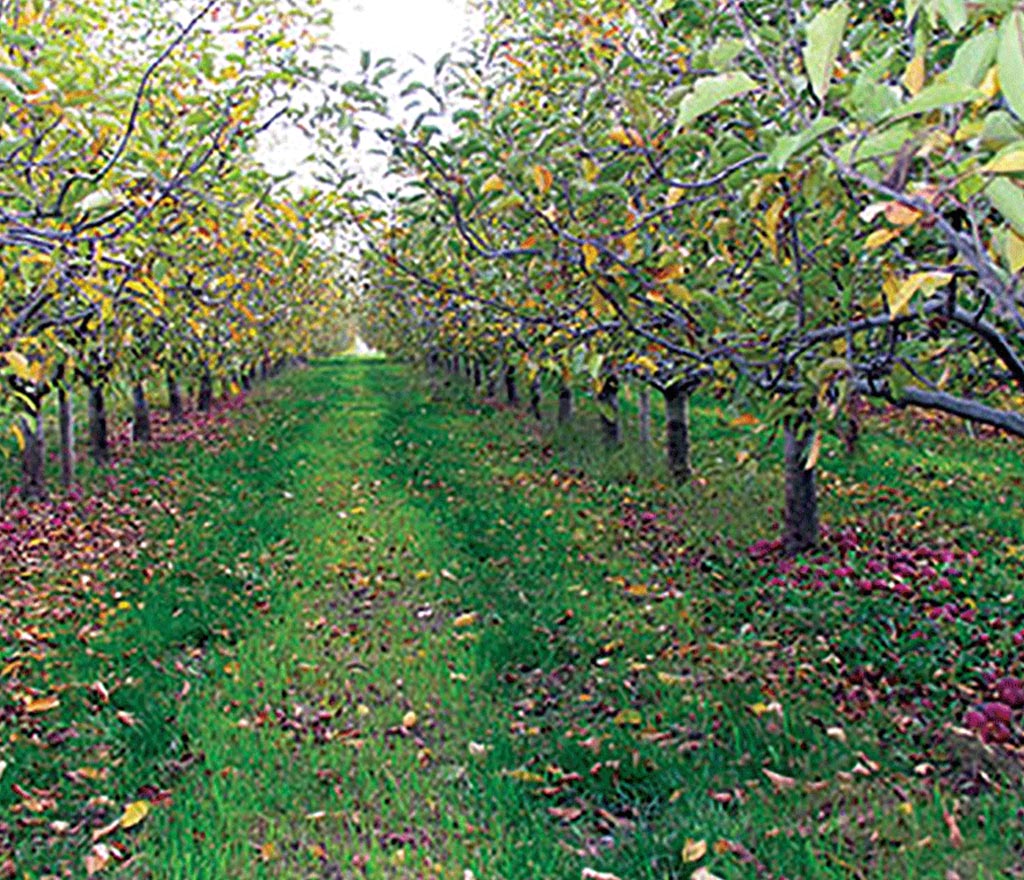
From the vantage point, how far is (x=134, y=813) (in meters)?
4.04

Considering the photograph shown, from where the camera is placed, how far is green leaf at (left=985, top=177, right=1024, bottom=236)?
145cm

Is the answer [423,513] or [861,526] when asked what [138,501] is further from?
[861,526]

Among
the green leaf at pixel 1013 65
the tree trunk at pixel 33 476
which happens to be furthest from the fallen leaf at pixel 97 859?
the tree trunk at pixel 33 476

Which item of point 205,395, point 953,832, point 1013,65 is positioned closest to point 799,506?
point 953,832

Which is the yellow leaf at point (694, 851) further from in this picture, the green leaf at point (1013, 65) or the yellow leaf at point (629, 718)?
the green leaf at point (1013, 65)

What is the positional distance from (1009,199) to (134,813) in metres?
4.06

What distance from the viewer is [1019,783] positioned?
385cm

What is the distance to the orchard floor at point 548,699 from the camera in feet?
12.3

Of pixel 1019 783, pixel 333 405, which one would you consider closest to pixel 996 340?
pixel 1019 783

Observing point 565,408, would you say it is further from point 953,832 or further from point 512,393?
point 953,832

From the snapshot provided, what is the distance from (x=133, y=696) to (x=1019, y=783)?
14.6ft

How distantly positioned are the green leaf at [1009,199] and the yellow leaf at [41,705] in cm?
514

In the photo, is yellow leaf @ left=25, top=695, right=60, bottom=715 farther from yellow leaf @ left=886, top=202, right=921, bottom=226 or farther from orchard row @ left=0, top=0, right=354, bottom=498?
yellow leaf @ left=886, top=202, right=921, bottom=226

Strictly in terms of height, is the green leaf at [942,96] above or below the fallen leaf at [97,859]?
above
